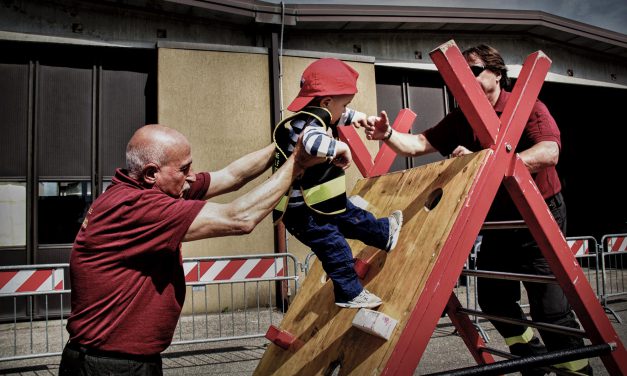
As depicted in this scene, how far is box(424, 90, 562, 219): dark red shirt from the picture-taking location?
2625 millimetres

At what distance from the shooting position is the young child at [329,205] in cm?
234

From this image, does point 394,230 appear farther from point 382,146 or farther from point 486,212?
point 382,146

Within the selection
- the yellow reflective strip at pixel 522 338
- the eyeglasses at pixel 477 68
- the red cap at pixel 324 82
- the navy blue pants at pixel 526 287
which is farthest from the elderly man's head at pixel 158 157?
the yellow reflective strip at pixel 522 338

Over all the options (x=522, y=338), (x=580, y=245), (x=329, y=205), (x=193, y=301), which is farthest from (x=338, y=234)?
(x=580, y=245)

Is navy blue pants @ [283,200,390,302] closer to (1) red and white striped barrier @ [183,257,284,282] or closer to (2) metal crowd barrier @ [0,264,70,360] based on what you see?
(1) red and white striped barrier @ [183,257,284,282]

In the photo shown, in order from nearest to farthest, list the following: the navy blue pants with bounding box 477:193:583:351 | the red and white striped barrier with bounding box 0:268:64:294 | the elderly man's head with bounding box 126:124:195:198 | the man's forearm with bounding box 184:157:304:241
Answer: the man's forearm with bounding box 184:157:304:241, the elderly man's head with bounding box 126:124:195:198, the navy blue pants with bounding box 477:193:583:351, the red and white striped barrier with bounding box 0:268:64:294

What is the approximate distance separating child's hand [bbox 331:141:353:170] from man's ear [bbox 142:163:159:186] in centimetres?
78

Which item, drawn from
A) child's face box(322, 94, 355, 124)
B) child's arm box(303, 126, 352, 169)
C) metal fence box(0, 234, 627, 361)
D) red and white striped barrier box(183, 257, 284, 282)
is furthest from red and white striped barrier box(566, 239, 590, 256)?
child's arm box(303, 126, 352, 169)

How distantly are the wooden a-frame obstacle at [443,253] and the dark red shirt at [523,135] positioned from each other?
511 millimetres

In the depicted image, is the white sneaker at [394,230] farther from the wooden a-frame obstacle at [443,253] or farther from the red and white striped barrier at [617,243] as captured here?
the red and white striped barrier at [617,243]

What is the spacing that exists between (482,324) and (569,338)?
4.17 m

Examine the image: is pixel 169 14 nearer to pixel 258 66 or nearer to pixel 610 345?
pixel 258 66

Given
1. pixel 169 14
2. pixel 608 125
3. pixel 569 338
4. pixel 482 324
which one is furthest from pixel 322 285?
pixel 608 125

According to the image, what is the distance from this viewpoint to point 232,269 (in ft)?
20.2
